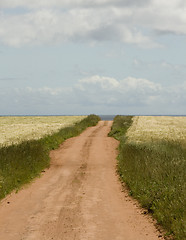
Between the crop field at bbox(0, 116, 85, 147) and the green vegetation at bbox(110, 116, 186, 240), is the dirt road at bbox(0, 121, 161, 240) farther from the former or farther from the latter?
the crop field at bbox(0, 116, 85, 147)

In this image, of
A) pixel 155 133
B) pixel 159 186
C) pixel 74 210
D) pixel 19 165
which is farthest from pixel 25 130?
pixel 74 210

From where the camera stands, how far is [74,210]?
1073 cm

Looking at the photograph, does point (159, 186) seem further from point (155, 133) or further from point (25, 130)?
Answer: point (25, 130)

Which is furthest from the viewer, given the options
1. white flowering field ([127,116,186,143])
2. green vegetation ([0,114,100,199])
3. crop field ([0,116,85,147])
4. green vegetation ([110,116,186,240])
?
crop field ([0,116,85,147])

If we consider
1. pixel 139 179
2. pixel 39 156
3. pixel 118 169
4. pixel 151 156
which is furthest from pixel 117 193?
pixel 39 156

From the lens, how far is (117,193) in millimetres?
13328

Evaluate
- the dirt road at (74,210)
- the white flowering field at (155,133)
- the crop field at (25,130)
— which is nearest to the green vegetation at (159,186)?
the dirt road at (74,210)

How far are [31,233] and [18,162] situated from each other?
8.07m

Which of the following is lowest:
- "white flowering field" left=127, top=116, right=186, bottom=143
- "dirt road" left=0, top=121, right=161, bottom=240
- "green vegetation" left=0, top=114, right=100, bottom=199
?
"dirt road" left=0, top=121, right=161, bottom=240

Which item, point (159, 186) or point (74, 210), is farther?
point (159, 186)

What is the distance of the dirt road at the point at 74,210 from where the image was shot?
28.9 feet

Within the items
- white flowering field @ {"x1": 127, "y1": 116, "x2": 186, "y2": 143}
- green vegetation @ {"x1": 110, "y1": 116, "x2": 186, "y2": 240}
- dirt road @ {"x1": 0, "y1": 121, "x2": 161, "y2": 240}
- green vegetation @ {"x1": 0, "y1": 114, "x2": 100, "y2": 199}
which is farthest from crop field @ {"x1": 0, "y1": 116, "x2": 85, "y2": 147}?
green vegetation @ {"x1": 110, "y1": 116, "x2": 186, "y2": 240}

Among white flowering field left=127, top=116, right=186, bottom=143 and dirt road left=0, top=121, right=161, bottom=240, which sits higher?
white flowering field left=127, top=116, right=186, bottom=143

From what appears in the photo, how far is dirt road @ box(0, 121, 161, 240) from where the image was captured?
881cm
